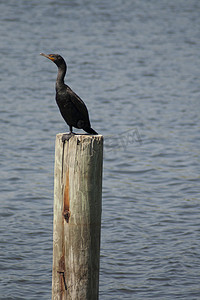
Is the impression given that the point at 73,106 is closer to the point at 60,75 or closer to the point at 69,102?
the point at 69,102

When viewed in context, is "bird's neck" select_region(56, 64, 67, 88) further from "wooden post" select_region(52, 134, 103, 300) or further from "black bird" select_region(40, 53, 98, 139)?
"wooden post" select_region(52, 134, 103, 300)

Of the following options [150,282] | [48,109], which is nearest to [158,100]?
[48,109]

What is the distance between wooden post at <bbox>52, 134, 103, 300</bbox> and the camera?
437cm

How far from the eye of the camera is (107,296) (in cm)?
615

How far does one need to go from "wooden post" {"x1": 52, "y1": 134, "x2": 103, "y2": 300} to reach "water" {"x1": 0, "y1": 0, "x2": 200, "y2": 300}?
1718mm

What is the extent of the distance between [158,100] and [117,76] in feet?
11.6

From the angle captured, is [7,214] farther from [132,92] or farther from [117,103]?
[132,92]

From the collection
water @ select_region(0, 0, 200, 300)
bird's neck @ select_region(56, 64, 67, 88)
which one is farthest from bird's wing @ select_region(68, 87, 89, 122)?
water @ select_region(0, 0, 200, 300)

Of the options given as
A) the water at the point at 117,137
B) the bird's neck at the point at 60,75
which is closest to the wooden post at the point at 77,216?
the bird's neck at the point at 60,75

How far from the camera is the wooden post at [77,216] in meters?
4.37

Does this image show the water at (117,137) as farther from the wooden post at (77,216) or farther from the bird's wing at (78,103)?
the bird's wing at (78,103)

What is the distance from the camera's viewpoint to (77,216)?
4.43m

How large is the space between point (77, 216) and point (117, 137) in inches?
347

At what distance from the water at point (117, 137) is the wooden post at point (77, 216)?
5.64 feet
